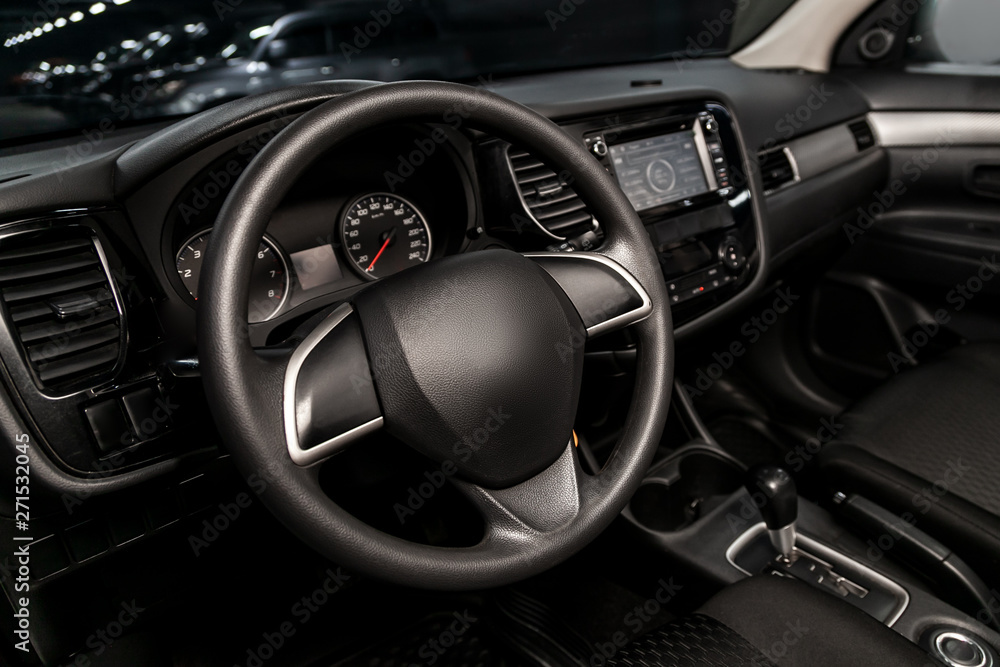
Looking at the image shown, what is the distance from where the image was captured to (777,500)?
114 cm

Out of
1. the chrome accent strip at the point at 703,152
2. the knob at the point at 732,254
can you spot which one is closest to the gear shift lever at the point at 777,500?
the knob at the point at 732,254

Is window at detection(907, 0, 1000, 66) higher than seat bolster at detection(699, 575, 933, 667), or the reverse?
window at detection(907, 0, 1000, 66)

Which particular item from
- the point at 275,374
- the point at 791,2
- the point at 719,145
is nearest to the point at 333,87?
the point at 275,374

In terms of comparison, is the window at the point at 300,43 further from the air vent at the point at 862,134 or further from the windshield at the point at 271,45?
the air vent at the point at 862,134

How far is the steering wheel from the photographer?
63 centimetres

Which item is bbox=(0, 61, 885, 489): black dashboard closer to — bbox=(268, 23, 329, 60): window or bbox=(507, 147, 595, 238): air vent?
bbox=(507, 147, 595, 238): air vent

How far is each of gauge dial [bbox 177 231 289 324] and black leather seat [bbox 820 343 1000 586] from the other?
1062mm

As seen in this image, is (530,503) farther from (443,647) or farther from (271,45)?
(271,45)

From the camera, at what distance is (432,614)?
4.55 feet

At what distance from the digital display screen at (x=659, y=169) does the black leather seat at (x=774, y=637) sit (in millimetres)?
720

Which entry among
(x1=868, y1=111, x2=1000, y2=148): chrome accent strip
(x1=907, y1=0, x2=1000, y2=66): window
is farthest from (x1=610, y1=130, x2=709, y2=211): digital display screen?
(x1=907, y1=0, x2=1000, y2=66): window

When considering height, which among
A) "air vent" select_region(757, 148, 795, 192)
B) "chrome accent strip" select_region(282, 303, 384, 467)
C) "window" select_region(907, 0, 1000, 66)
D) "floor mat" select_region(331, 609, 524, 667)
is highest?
"window" select_region(907, 0, 1000, 66)

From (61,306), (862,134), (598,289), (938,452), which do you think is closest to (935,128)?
(862,134)

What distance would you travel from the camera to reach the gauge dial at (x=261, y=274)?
0.92 metres
